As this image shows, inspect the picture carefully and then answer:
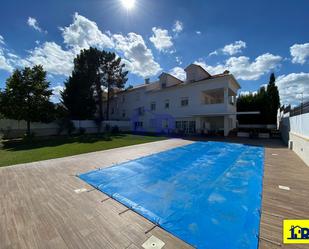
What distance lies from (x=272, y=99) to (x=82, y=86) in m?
32.8

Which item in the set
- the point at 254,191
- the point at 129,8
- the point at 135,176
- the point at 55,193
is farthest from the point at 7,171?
→ the point at 129,8

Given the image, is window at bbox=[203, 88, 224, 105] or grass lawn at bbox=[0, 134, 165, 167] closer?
grass lawn at bbox=[0, 134, 165, 167]

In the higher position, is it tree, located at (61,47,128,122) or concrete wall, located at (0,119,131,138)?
tree, located at (61,47,128,122)

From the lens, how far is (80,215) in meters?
3.01

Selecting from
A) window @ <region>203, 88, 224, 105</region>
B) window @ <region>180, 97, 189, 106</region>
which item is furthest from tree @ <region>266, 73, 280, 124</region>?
window @ <region>180, 97, 189, 106</region>

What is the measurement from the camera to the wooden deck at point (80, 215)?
7.64 ft

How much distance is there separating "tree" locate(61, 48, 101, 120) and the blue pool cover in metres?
20.4

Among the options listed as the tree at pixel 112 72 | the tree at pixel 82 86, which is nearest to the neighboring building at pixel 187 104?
the tree at pixel 112 72

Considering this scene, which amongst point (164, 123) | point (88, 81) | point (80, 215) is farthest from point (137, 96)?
point (80, 215)

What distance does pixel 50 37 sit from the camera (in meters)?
11.6

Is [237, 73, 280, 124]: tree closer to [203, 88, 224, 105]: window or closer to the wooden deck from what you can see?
[203, 88, 224, 105]: window

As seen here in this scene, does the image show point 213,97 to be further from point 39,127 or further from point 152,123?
point 39,127

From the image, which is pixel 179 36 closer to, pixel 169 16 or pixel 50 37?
pixel 169 16

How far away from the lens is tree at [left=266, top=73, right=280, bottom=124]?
2467 cm
